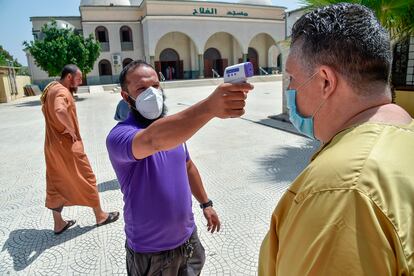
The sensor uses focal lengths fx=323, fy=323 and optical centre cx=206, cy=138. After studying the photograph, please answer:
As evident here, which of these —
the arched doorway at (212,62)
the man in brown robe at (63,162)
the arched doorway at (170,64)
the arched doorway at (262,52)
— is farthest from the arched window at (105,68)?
the man in brown robe at (63,162)

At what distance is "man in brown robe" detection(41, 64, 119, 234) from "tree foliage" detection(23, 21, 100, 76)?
1904 centimetres

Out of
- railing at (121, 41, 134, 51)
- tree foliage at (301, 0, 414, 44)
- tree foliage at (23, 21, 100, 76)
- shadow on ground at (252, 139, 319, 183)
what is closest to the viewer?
shadow on ground at (252, 139, 319, 183)

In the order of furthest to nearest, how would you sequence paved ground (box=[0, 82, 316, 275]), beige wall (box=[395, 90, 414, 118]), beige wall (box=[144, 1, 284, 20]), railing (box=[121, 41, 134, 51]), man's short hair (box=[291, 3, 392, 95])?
railing (box=[121, 41, 134, 51]) < beige wall (box=[144, 1, 284, 20]) < beige wall (box=[395, 90, 414, 118]) < paved ground (box=[0, 82, 316, 275]) < man's short hair (box=[291, 3, 392, 95])

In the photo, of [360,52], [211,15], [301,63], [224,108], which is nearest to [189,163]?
[224,108]

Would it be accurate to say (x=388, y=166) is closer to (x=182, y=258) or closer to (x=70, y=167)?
(x=182, y=258)

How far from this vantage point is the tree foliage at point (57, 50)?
66.7 feet

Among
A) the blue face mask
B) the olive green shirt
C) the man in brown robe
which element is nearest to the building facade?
the man in brown robe

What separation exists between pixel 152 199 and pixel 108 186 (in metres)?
3.52

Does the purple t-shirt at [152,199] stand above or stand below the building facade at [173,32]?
below

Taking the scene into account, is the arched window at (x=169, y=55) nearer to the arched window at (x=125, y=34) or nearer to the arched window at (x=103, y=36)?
the arched window at (x=125, y=34)

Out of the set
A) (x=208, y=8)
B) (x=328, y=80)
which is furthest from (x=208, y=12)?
(x=328, y=80)

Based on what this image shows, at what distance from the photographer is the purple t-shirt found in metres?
1.74

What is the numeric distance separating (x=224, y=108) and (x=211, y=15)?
34479mm

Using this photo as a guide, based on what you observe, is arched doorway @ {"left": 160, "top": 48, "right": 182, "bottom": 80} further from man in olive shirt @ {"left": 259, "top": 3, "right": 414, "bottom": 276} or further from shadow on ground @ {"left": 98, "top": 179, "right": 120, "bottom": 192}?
man in olive shirt @ {"left": 259, "top": 3, "right": 414, "bottom": 276}
